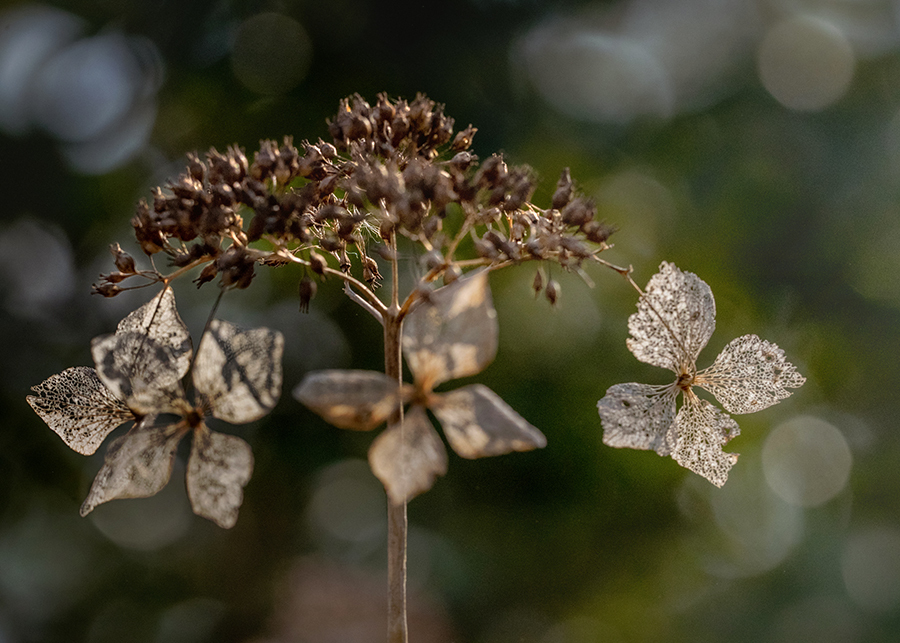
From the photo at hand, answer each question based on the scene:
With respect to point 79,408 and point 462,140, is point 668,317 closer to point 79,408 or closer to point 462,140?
point 462,140

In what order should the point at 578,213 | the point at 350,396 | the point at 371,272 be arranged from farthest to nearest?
the point at 371,272 → the point at 578,213 → the point at 350,396

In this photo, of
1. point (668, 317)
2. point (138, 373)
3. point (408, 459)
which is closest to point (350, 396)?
point (408, 459)

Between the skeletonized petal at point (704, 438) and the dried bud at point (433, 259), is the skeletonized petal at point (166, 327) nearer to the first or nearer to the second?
the dried bud at point (433, 259)

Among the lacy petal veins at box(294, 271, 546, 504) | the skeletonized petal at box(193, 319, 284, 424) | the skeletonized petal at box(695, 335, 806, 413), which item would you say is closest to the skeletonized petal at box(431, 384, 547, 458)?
the lacy petal veins at box(294, 271, 546, 504)

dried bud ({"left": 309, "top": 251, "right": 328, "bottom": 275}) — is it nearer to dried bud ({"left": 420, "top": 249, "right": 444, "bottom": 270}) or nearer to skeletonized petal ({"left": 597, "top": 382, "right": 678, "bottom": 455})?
dried bud ({"left": 420, "top": 249, "right": 444, "bottom": 270})

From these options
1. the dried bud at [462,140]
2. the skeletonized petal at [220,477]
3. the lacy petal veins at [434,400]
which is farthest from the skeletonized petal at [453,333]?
the dried bud at [462,140]
